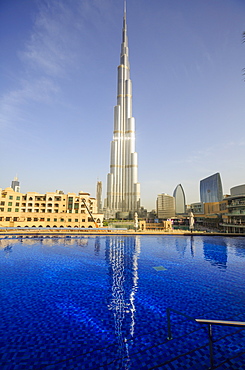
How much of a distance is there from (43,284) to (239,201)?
5405 centimetres

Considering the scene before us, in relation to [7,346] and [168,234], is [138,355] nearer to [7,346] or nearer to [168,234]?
[7,346]

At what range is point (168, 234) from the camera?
35781 millimetres

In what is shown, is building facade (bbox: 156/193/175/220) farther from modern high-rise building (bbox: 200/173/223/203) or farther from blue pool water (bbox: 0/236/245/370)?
blue pool water (bbox: 0/236/245/370)

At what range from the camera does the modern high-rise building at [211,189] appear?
166875 millimetres

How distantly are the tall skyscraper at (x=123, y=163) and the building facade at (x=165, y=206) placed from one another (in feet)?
63.8

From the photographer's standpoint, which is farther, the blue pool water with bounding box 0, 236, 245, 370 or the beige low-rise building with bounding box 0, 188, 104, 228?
the beige low-rise building with bounding box 0, 188, 104, 228

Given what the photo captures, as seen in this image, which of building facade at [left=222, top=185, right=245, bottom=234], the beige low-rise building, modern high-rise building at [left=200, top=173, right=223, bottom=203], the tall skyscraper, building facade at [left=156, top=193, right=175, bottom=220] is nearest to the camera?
building facade at [left=222, top=185, right=245, bottom=234]

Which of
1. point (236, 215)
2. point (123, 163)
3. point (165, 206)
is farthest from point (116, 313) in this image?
point (165, 206)

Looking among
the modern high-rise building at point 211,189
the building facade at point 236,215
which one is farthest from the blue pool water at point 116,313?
the modern high-rise building at point 211,189

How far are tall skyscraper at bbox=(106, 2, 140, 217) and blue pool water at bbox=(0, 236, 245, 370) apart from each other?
124293mm

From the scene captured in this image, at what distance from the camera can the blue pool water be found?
5734 millimetres

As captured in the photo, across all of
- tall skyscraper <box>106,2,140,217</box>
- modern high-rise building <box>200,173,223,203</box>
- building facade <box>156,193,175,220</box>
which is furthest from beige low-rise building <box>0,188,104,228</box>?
modern high-rise building <box>200,173,223,203</box>

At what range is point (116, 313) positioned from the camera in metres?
8.53

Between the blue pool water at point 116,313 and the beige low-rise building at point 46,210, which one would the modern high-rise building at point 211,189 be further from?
the blue pool water at point 116,313
